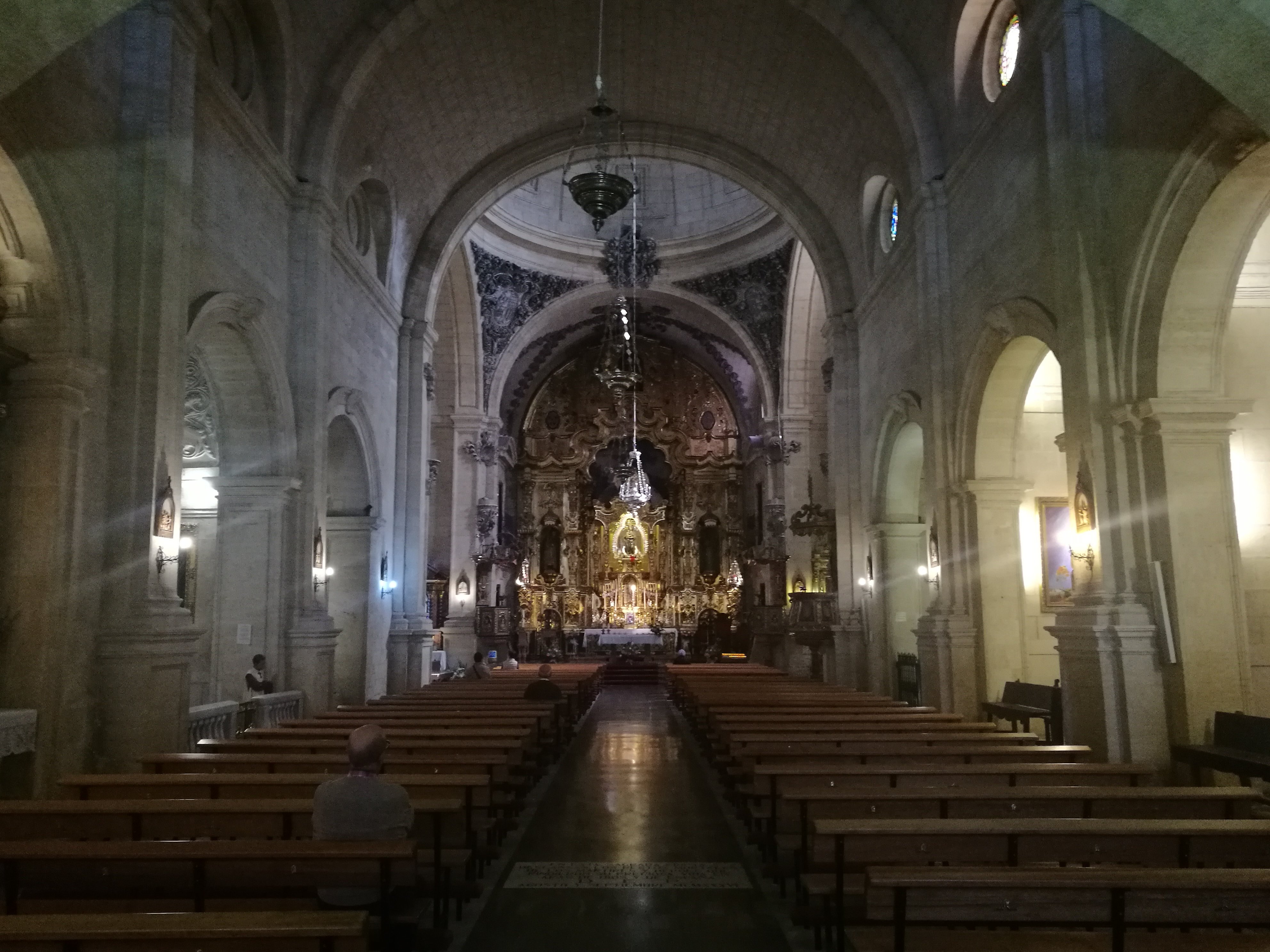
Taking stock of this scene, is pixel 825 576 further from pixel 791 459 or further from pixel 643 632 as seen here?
pixel 643 632

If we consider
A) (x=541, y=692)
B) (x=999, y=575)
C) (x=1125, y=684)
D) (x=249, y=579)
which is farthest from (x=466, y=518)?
(x=1125, y=684)

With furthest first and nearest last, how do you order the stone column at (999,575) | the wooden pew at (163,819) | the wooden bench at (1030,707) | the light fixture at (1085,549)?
the stone column at (999,575) < the wooden bench at (1030,707) < the light fixture at (1085,549) < the wooden pew at (163,819)

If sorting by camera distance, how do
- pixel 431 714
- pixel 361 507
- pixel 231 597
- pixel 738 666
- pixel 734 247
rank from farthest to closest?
1. pixel 734 247
2. pixel 738 666
3. pixel 361 507
4. pixel 231 597
5. pixel 431 714

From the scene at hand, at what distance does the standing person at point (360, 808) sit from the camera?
4.04 meters

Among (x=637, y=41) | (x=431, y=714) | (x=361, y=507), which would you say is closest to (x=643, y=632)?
(x=361, y=507)

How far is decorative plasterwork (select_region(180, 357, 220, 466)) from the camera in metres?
11.7

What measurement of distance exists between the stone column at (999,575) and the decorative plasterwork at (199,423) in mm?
8718

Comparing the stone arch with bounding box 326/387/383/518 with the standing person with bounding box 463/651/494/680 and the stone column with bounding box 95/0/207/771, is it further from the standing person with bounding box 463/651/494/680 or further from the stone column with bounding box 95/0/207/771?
the stone column with bounding box 95/0/207/771

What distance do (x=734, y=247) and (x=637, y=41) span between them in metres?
9.82

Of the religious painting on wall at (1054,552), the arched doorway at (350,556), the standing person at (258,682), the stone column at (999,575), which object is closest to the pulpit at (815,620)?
the religious painting on wall at (1054,552)

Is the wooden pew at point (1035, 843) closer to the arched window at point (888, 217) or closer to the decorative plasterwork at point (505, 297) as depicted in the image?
the arched window at point (888, 217)

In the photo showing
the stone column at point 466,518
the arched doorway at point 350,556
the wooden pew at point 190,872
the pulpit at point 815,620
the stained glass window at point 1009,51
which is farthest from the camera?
the stone column at point 466,518

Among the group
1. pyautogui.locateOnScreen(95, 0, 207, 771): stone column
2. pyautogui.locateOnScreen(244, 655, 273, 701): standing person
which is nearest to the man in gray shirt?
pyautogui.locateOnScreen(95, 0, 207, 771): stone column

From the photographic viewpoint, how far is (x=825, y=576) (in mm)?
21422
